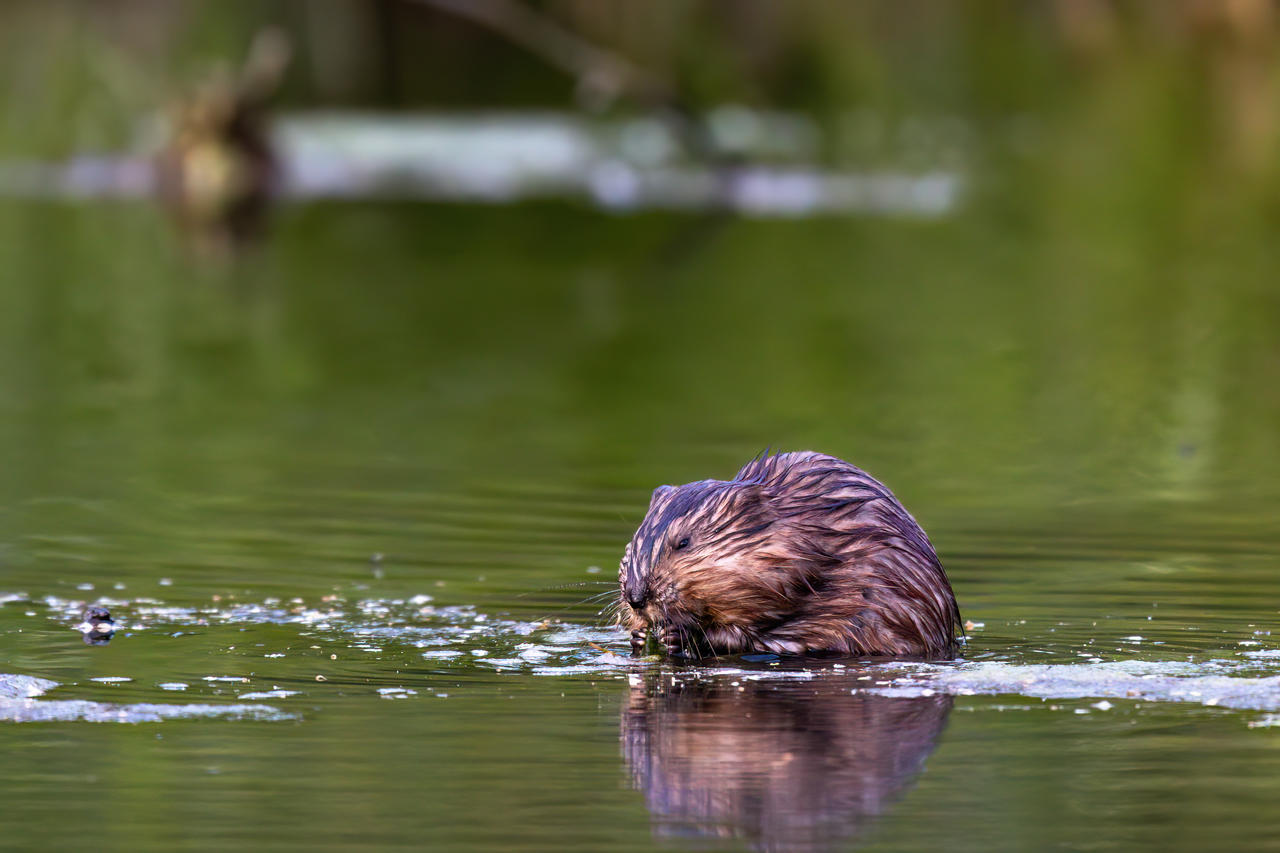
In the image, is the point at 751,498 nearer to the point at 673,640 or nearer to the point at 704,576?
the point at 704,576

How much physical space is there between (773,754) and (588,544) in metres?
3.52

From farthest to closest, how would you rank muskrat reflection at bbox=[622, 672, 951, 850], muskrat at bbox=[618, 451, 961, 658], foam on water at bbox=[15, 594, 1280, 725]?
1. muskrat at bbox=[618, 451, 961, 658]
2. foam on water at bbox=[15, 594, 1280, 725]
3. muskrat reflection at bbox=[622, 672, 951, 850]

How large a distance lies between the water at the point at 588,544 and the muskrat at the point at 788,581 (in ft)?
0.68

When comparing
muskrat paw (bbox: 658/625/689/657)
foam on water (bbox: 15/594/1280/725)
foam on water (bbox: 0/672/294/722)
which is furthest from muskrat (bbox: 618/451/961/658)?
foam on water (bbox: 0/672/294/722)

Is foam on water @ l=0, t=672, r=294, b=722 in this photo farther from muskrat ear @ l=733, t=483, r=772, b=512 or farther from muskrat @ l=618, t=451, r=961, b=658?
muskrat ear @ l=733, t=483, r=772, b=512

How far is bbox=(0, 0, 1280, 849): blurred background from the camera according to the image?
18.8ft

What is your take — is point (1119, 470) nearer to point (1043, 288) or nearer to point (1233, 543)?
point (1233, 543)

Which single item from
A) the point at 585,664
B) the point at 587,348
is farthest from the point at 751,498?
the point at 587,348

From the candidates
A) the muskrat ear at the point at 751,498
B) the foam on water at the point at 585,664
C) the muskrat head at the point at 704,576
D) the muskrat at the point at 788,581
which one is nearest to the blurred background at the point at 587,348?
the foam on water at the point at 585,664

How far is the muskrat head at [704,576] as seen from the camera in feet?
23.0

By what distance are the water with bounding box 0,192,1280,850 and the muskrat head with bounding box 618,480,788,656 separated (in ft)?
0.67

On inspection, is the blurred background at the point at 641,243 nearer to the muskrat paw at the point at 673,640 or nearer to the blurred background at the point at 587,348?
the blurred background at the point at 587,348

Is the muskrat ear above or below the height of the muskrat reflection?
above

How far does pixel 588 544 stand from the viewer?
355 inches
